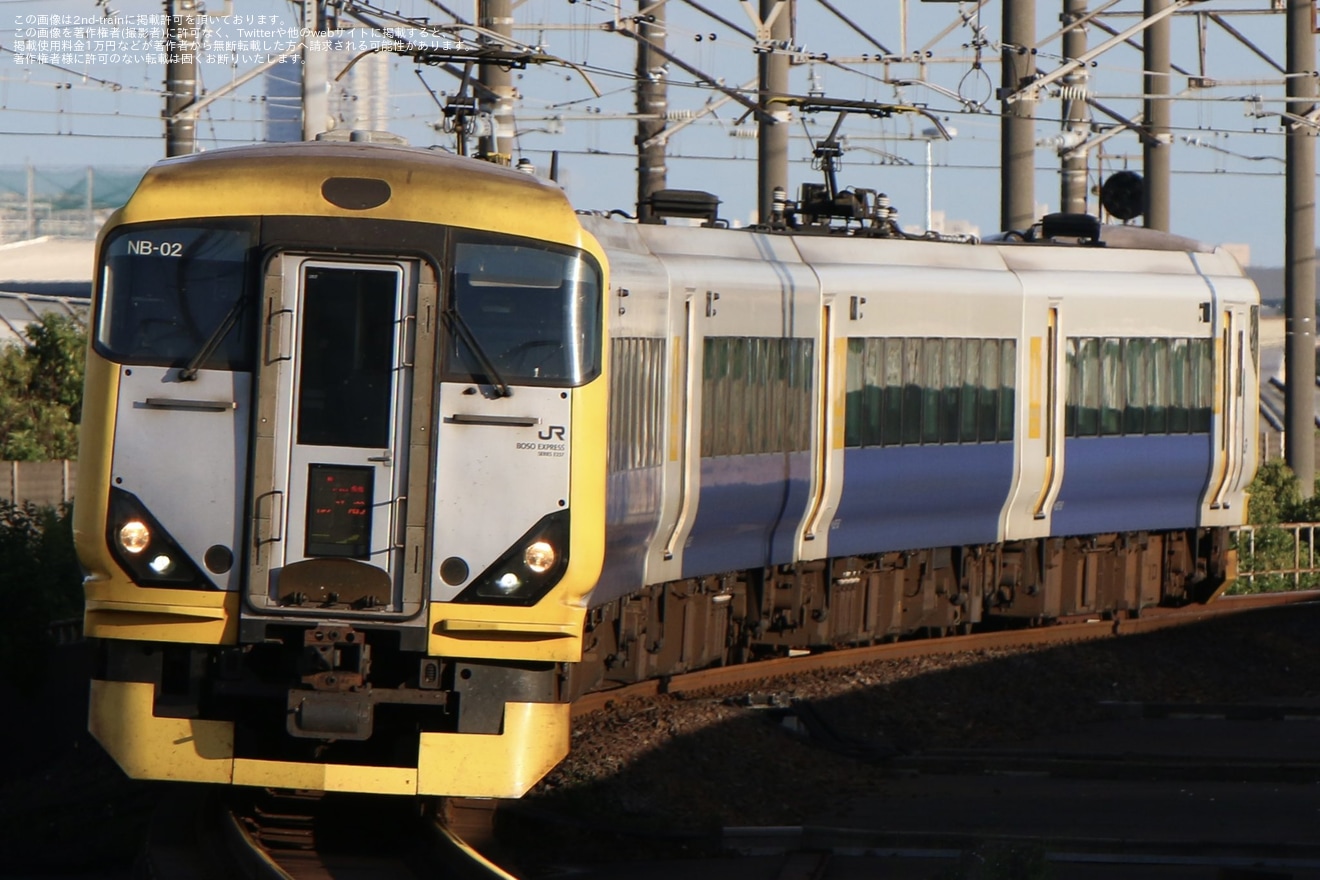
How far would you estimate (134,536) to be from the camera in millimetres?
9352

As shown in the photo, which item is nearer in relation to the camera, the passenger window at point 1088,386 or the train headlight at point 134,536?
the train headlight at point 134,536

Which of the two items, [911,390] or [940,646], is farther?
[940,646]

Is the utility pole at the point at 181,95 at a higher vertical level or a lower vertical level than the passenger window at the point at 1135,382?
higher

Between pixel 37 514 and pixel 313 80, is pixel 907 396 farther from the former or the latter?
pixel 37 514

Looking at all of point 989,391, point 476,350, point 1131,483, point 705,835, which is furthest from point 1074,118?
point 476,350

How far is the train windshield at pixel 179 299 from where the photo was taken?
9422 millimetres

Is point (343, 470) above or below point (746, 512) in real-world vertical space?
above

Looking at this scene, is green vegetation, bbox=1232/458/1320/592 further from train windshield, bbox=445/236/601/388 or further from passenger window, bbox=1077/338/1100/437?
train windshield, bbox=445/236/601/388

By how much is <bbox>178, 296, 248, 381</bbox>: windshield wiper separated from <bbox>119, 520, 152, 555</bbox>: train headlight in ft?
2.04

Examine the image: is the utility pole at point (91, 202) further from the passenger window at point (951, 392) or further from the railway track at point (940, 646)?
the passenger window at point (951, 392)

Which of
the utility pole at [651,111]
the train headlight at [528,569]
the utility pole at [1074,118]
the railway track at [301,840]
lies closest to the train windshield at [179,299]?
the train headlight at [528,569]

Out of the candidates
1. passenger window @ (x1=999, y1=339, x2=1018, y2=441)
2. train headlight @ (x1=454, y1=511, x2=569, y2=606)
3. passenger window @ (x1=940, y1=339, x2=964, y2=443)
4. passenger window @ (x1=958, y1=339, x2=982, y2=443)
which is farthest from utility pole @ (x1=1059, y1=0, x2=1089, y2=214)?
train headlight @ (x1=454, y1=511, x2=569, y2=606)

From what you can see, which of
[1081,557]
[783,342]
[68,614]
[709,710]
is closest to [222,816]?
[709,710]

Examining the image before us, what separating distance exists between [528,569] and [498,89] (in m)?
7.86
